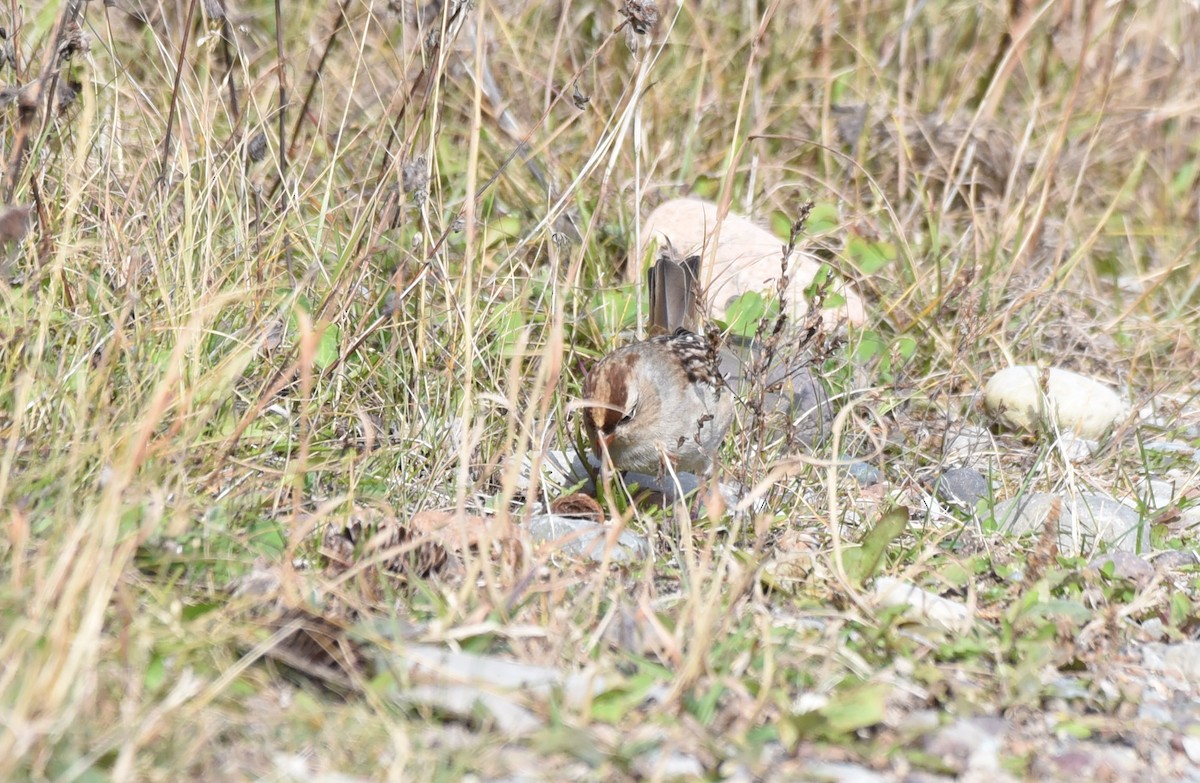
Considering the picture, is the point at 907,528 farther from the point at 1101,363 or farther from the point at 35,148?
the point at 35,148

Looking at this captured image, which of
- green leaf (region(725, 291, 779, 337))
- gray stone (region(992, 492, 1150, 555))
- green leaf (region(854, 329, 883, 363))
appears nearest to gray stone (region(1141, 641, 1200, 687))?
gray stone (region(992, 492, 1150, 555))

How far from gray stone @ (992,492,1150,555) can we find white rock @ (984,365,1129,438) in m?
0.59

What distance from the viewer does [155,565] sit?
2629 millimetres

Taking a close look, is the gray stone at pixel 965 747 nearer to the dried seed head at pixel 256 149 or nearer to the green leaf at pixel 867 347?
the green leaf at pixel 867 347

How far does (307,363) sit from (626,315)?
2292 millimetres

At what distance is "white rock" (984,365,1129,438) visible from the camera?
14.5 feet

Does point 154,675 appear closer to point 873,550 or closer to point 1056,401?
point 873,550

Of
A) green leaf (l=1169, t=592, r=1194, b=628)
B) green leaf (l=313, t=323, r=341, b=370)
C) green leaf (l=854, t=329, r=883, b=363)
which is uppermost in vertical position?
green leaf (l=854, t=329, r=883, b=363)

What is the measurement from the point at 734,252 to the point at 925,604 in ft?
7.41

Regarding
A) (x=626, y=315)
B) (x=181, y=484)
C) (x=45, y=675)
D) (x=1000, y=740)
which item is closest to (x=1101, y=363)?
(x=626, y=315)

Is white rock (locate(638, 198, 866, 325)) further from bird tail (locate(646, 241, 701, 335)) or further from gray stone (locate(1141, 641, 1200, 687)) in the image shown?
gray stone (locate(1141, 641, 1200, 687))

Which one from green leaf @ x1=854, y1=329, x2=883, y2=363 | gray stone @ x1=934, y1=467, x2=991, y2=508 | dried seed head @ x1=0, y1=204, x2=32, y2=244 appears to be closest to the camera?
Result: dried seed head @ x1=0, y1=204, x2=32, y2=244

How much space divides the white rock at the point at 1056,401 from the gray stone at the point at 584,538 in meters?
1.68

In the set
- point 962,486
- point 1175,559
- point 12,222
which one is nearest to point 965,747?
point 1175,559
